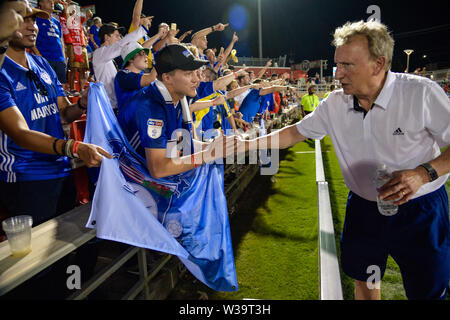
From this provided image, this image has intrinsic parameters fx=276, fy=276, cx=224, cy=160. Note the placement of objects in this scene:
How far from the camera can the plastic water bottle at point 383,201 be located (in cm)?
188

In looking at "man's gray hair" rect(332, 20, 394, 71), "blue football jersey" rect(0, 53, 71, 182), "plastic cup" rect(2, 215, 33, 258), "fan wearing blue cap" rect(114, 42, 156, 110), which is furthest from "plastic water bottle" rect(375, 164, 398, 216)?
"fan wearing blue cap" rect(114, 42, 156, 110)

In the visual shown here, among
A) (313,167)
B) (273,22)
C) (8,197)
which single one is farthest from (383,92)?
(273,22)

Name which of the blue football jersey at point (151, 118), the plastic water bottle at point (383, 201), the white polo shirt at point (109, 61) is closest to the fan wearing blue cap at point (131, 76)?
the white polo shirt at point (109, 61)

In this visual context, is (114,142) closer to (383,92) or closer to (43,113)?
(43,113)

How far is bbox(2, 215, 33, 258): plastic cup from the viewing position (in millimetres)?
1629

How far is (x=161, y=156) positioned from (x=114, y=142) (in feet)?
1.34

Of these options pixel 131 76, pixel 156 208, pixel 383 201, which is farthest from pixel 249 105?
pixel 383 201

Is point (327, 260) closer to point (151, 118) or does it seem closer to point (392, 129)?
point (392, 129)

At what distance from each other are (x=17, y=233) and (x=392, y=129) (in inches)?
99.2

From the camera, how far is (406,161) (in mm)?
1968

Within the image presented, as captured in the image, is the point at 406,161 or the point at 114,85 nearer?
the point at 406,161

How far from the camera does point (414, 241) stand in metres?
1.94

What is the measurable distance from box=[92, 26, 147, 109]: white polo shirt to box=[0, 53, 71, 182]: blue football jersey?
1.49 meters

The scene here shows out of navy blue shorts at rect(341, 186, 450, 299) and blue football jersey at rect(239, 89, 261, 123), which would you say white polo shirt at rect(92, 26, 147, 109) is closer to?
navy blue shorts at rect(341, 186, 450, 299)
